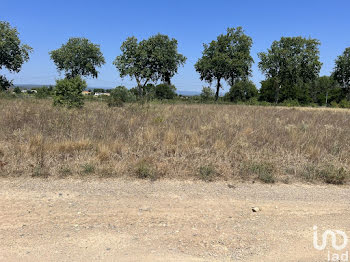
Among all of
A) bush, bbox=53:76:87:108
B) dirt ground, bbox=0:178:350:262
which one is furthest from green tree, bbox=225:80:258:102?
dirt ground, bbox=0:178:350:262

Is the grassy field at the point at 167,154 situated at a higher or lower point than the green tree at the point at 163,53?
A: lower

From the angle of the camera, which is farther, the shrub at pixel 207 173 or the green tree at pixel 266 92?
the green tree at pixel 266 92

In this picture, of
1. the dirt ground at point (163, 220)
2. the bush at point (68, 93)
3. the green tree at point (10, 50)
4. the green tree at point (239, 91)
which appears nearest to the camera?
the dirt ground at point (163, 220)

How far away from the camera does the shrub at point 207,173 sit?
14.7 ft

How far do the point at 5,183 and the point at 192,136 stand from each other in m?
4.37

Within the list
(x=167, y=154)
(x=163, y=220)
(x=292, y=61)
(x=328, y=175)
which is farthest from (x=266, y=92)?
(x=163, y=220)

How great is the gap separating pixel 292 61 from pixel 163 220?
45.1m

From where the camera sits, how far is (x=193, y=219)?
10.3ft

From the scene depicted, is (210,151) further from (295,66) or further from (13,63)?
(295,66)

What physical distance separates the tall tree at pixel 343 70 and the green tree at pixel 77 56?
51.3 metres

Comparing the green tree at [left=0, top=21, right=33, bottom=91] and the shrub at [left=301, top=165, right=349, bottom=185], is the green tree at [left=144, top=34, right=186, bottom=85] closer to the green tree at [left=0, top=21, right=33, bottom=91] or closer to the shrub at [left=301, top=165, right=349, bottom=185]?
the green tree at [left=0, top=21, right=33, bottom=91]

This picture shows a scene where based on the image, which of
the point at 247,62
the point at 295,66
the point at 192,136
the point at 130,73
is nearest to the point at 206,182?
the point at 192,136

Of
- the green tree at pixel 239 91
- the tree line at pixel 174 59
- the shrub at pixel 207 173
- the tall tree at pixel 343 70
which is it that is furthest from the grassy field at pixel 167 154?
the tall tree at pixel 343 70

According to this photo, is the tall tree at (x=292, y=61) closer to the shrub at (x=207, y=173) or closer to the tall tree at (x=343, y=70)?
the tall tree at (x=343, y=70)
